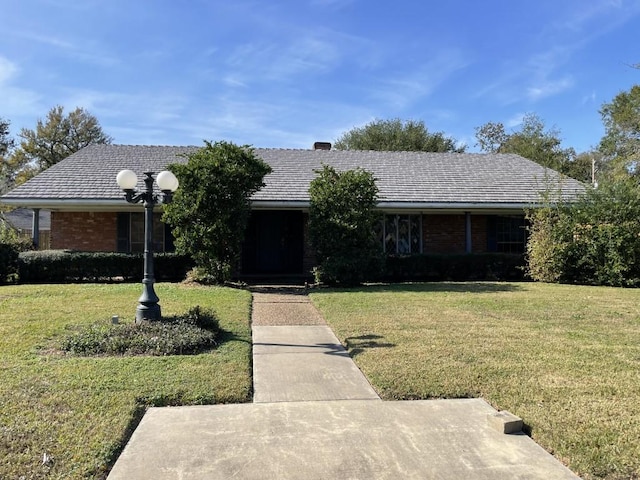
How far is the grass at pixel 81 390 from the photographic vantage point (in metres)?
3.43

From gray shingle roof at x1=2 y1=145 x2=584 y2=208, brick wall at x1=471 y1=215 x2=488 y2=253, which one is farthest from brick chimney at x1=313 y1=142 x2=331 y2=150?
brick wall at x1=471 y1=215 x2=488 y2=253

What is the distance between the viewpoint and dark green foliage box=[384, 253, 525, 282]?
15094mm

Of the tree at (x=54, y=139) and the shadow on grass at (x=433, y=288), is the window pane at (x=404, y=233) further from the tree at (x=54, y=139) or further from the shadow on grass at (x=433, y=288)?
the tree at (x=54, y=139)

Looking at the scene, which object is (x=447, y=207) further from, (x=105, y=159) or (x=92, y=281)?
(x=105, y=159)

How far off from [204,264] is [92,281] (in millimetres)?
3571

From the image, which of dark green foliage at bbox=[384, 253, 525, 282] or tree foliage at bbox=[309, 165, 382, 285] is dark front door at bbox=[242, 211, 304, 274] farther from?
dark green foliage at bbox=[384, 253, 525, 282]

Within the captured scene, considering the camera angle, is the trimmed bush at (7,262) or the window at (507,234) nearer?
the trimmed bush at (7,262)

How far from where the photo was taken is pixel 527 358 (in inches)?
235

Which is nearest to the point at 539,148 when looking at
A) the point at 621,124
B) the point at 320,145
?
the point at 621,124

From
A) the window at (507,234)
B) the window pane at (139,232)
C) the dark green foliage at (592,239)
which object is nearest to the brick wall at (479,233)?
the window at (507,234)

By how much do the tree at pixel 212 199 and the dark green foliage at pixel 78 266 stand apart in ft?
6.53

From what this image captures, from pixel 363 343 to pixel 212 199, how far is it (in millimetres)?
7146

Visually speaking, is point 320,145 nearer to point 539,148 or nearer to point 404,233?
point 404,233

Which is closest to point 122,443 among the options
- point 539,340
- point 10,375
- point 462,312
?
point 10,375
